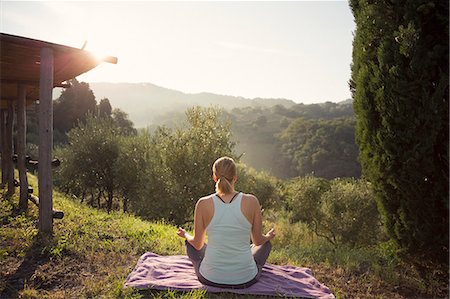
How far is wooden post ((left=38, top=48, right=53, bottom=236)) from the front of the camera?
7902 mm

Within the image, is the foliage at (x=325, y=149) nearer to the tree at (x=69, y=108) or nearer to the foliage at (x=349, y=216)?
the tree at (x=69, y=108)

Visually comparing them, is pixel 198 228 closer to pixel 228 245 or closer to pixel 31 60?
pixel 228 245

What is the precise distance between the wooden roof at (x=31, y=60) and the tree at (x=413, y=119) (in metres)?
5.62

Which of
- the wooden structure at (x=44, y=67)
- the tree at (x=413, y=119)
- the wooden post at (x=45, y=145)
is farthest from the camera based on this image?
the wooden post at (x=45, y=145)

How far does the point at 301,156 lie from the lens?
8725 cm

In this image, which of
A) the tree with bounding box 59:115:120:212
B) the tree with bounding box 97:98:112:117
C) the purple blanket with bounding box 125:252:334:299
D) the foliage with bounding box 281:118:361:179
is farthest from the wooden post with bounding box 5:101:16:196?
the foliage with bounding box 281:118:361:179

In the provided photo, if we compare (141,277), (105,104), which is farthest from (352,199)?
(105,104)

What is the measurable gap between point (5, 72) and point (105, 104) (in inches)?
1500

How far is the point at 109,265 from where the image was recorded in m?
6.45

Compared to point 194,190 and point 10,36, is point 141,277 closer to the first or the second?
point 10,36

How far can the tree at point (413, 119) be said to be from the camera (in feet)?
20.2

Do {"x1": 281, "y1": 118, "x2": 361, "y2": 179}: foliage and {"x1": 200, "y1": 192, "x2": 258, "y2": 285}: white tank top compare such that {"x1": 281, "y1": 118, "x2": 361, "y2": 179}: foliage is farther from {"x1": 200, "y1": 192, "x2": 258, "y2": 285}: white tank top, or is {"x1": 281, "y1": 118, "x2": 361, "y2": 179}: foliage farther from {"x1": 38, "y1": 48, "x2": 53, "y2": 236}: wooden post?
{"x1": 200, "y1": 192, "x2": 258, "y2": 285}: white tank top

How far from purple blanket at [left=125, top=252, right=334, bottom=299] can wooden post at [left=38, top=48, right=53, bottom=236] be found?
8.98 ft

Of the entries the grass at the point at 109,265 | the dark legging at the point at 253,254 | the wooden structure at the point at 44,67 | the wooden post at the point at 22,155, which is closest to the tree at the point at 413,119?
the grass at the point at 109,265
